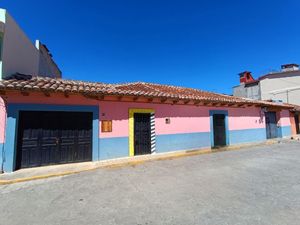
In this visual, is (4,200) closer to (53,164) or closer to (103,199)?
(103,199)

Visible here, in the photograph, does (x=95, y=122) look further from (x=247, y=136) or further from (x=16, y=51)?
(x=247, y=136)

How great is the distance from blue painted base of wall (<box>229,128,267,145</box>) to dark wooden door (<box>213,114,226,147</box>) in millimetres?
670

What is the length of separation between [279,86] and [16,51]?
2753 cm

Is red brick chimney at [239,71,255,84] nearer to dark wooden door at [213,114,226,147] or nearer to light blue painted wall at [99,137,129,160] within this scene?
dark wooden door at [213,114,226,147]

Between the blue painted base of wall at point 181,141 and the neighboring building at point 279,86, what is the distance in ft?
51.1

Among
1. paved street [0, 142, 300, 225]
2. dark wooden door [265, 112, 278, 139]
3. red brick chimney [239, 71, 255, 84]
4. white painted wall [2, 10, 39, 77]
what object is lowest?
paved street [0, 142, 300, 225]

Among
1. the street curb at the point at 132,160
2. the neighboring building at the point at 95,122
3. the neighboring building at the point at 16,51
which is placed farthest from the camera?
the neighboring building at the point at 16,51

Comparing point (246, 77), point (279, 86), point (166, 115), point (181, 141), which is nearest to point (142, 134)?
point (166, 115)

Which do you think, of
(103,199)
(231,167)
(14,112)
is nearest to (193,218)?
(103,199)

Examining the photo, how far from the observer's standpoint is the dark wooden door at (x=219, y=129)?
12289 millimetres

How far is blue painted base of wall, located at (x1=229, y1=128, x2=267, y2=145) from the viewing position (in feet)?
42.3

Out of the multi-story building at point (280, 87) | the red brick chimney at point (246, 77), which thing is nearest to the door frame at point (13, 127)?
the multi-story building at point (280, 87)

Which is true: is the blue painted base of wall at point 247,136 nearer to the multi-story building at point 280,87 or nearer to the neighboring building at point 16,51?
the multi-story building at point 280,87

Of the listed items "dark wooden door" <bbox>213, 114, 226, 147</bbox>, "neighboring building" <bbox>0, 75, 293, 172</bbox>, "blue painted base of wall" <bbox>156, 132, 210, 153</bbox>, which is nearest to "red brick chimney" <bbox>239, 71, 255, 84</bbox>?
"neighboring building" <bbox>0, 75, 293, 172</bbox>
